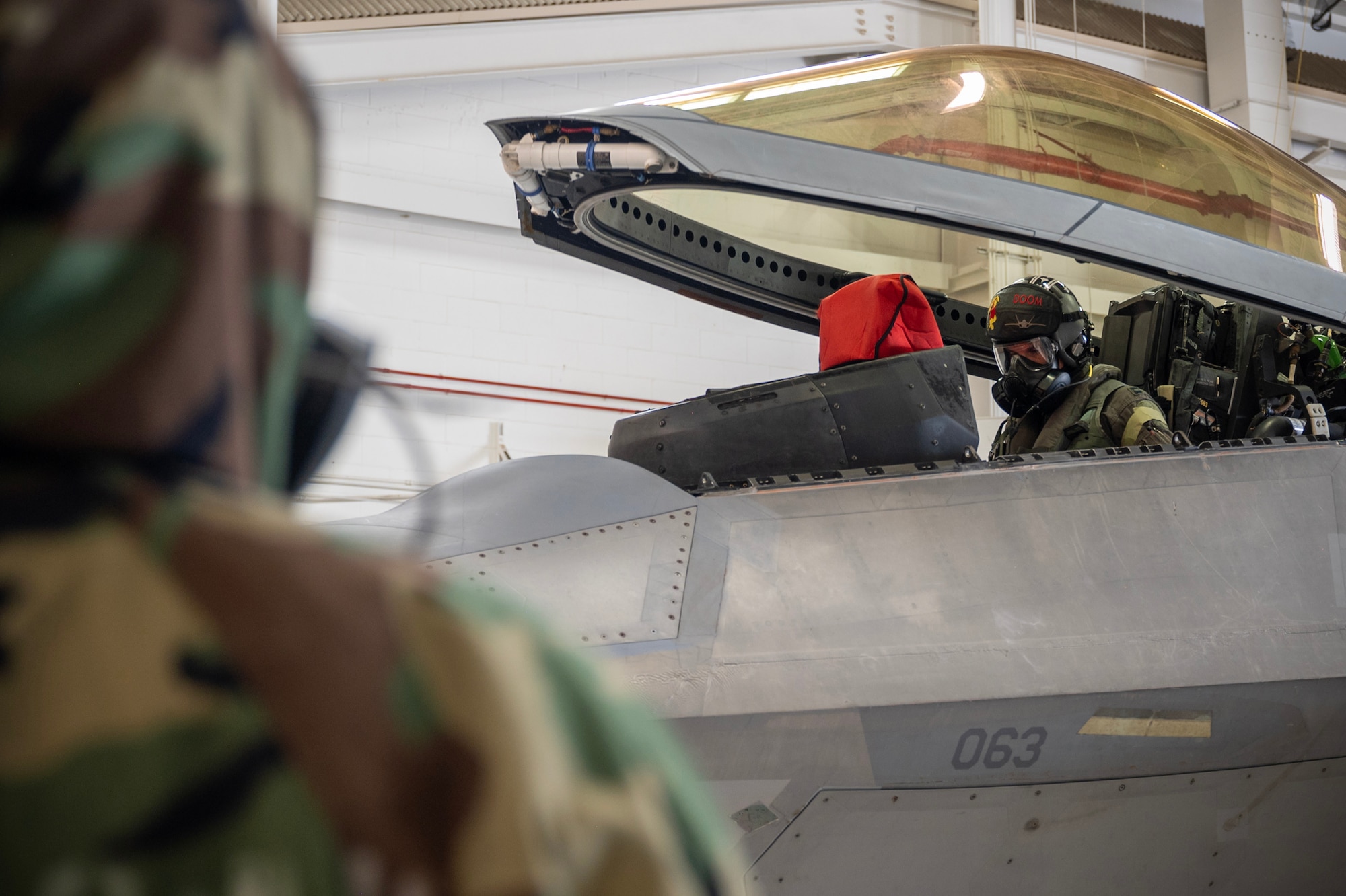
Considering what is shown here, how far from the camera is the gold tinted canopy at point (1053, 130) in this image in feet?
9.14

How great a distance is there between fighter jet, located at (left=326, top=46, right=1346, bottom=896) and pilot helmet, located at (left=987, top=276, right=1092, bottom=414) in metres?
1.14

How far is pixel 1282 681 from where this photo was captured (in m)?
2.61

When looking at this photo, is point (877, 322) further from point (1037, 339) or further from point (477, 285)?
point (477, 285)

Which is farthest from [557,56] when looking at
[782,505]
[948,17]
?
[782,505]

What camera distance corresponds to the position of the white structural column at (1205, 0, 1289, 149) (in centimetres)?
990

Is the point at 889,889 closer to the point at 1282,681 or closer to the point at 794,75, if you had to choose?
the point at 1282,681

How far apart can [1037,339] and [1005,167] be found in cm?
169

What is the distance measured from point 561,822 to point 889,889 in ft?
7.07

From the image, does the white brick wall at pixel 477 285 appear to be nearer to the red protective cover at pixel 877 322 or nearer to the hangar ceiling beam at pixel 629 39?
the hangar ceiling beam at pixel 629 39

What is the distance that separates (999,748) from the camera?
2.38 metres

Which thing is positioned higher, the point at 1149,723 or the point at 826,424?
the point at 826,424

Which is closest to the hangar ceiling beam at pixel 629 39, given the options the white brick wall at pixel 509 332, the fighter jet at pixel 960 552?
the white brick wall at pixel 509 332

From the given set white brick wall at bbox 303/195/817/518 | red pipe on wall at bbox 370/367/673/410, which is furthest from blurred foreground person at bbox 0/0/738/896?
red pipe on wall at bbox 370/367/673/410

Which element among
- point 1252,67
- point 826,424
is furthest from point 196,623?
point 1252,67
